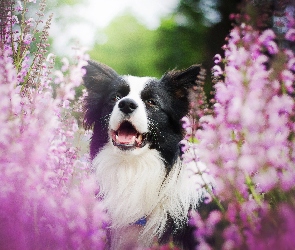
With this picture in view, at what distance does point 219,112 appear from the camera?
1251 mm

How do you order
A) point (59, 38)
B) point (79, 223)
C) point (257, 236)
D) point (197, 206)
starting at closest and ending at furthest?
point (257, 236)
point (79, 223)
point (197, 206)
point (59, 38)

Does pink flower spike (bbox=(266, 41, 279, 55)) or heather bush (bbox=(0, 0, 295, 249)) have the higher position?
pink flower spike (bbox=(266, 41, 279, 55))

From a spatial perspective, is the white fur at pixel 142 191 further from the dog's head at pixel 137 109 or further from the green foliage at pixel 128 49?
the green foliage at pixel 128 49

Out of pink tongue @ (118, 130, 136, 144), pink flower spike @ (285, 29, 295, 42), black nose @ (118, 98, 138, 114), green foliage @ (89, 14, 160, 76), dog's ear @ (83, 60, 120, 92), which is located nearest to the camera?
pink flower spike @ (285, 29, 295, 42)

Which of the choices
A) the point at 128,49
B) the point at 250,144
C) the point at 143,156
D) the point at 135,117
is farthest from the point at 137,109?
the point at 128,49

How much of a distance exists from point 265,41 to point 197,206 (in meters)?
1.04

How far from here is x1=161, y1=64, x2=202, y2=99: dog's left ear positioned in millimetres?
2167

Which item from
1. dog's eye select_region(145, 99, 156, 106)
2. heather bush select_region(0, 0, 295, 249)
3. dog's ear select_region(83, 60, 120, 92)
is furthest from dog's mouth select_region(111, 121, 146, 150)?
heather bush select_region(0, 0, 295, 249)

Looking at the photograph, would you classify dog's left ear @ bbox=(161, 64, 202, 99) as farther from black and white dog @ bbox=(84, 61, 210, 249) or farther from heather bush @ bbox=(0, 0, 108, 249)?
heather bush @ bbox=(0, 0, 108, 249)

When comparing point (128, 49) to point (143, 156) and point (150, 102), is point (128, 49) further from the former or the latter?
point (143, 156)

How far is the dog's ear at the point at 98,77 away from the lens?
91.3 inches

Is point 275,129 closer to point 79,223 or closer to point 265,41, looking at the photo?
point 265,41

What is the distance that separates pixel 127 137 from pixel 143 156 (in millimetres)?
144

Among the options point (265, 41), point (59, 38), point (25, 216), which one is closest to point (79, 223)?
point (25, 216)
